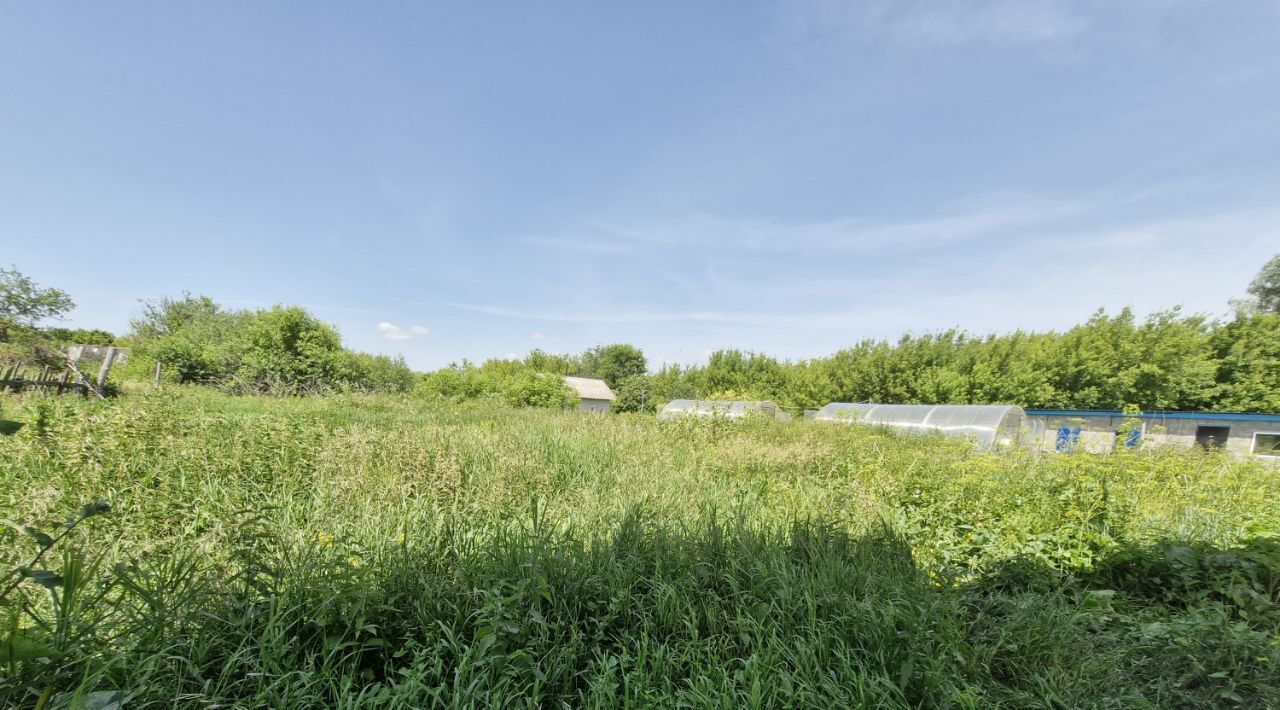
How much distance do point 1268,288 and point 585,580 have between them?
150ft

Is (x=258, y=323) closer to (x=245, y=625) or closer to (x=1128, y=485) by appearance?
(x=245, y=625)

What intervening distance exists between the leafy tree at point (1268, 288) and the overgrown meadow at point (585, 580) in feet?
125

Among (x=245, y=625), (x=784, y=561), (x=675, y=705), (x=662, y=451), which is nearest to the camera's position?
(x=675, y=705)

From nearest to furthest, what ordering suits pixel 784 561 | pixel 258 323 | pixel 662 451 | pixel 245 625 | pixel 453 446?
pixel 245 625
pixel 784 561
pixel 453 446
pixel 662 451
pixel 258 323

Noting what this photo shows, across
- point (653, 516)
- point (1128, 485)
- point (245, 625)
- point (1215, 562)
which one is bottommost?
point (245, 625)

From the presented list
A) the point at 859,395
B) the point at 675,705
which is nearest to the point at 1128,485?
the point at 675,705

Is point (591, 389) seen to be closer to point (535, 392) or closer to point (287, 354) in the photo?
point (535, 392)

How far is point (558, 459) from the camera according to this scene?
524 centimetres

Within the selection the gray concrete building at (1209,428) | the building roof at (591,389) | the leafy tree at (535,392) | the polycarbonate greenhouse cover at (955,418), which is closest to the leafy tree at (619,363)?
the building roof at (591,389)

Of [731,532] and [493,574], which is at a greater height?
[731,532]

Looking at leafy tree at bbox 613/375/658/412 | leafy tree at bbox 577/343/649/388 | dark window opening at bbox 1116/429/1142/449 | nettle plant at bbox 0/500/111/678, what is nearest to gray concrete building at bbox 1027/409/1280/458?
dark window opening at bbox 1116/429/1142/449

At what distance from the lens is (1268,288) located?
86.3 ft

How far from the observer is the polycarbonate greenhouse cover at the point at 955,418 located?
48.5 feet

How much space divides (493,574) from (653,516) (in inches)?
51.8
